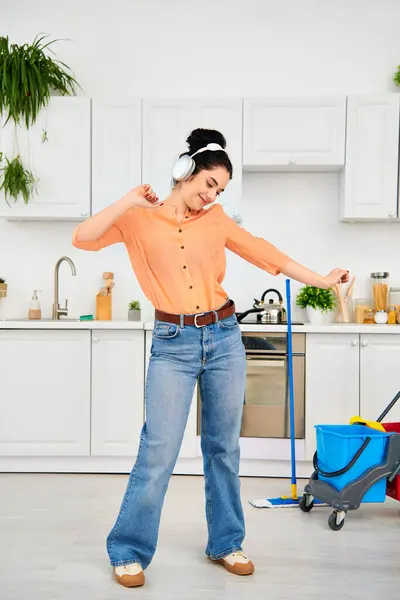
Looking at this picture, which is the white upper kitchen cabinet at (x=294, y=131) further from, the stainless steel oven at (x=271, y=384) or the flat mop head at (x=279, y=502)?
the flat mop head at (x=279, y=502)

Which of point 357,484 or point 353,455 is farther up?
point 353,455

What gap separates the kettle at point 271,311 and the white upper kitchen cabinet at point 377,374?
52 centimetres

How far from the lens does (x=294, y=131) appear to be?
4207mm

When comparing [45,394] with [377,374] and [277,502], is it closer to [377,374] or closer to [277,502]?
[277,502]

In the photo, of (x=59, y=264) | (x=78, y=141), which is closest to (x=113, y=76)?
(x=78, y=141)

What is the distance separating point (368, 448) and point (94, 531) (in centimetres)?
123

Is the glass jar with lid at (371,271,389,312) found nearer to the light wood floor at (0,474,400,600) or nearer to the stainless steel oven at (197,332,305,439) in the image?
the stainless steel oven at (197,332,305,439)

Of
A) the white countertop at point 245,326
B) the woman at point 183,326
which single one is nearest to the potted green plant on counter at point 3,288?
the white countertop at point 245,326

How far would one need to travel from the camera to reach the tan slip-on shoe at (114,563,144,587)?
7.59 ft

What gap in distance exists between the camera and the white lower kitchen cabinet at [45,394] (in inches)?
158

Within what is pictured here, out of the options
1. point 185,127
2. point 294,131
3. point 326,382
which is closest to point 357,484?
point 326,382

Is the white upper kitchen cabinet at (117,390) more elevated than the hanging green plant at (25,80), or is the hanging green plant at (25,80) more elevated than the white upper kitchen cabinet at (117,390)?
the hanging green plant at (25,80)

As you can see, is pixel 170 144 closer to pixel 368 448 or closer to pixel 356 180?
pixel 356 180

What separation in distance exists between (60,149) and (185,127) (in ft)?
2.57
